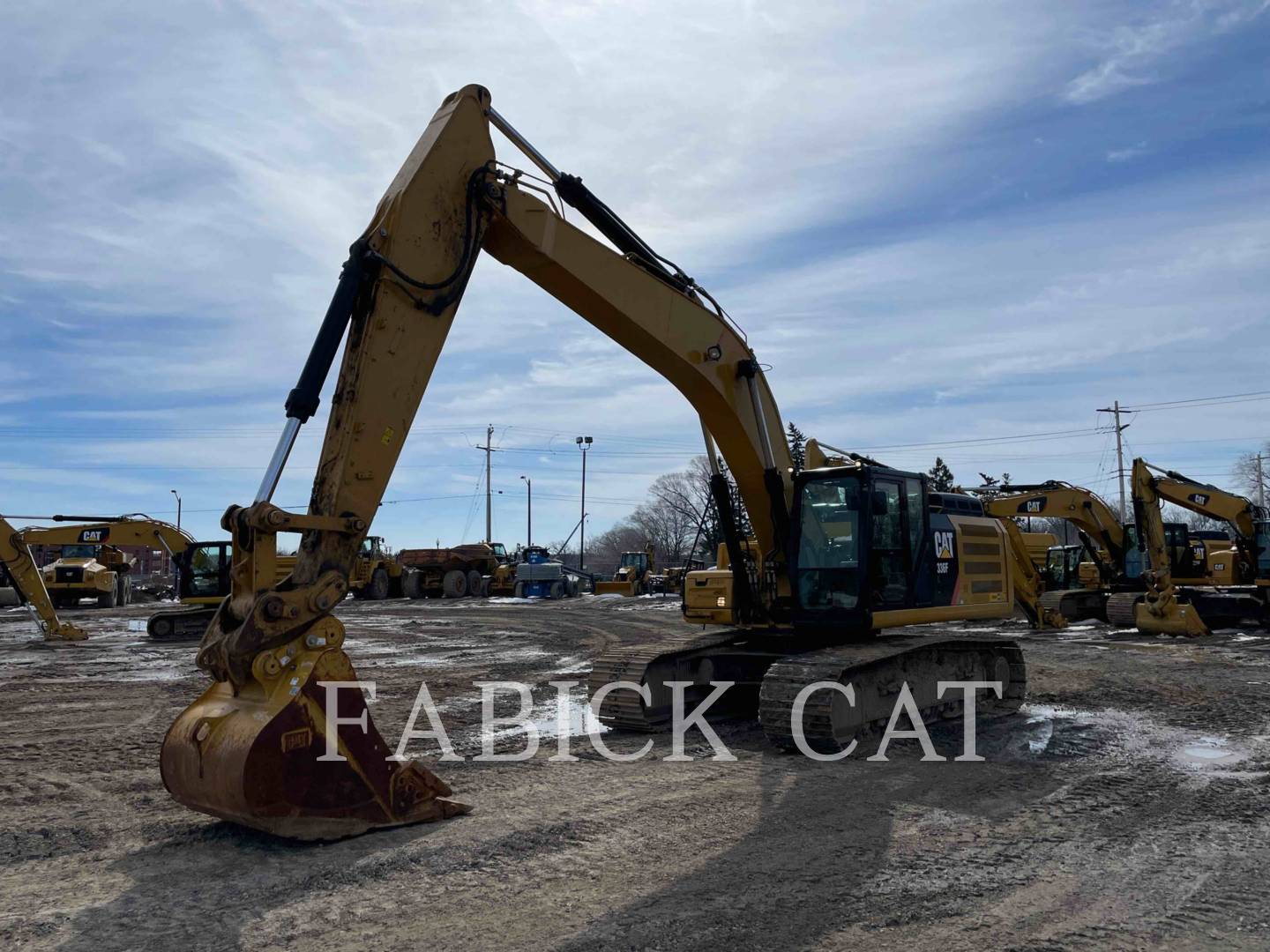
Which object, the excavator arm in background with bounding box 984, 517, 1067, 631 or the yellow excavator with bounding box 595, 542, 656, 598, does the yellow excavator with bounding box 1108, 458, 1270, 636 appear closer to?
the excavator arm in background with bounding box 984, 517, 1067, 631

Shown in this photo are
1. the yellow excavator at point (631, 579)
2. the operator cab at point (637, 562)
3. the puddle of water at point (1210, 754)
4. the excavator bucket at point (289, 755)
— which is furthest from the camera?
the operator cab at point (637, 562)

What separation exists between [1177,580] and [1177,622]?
4096 millimetres

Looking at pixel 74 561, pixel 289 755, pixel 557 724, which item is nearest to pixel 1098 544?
pixel 557 724

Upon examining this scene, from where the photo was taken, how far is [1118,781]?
7359mm

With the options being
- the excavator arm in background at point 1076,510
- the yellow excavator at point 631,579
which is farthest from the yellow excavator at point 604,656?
the yellow excavator at point 631,579

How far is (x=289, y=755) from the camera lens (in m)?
5.48

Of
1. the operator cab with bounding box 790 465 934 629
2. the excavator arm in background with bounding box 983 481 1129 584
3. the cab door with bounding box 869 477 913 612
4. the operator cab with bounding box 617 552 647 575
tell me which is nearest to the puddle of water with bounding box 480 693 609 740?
the operator cab with bounding box 790 465 934 629

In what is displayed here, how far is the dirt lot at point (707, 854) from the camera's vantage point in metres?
4.57

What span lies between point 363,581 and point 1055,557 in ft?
81.4

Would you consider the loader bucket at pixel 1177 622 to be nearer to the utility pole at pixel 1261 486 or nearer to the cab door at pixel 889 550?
the cab door at pixel 889 550

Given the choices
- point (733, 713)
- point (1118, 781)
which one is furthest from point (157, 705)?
point (1118, 781)

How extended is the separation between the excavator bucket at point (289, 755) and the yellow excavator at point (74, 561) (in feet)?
58.7

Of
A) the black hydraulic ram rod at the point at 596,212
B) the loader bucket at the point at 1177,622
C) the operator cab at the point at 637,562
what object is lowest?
the loader bucket at the point at 1177,622

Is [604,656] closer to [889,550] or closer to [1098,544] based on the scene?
[889,550]
